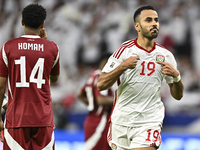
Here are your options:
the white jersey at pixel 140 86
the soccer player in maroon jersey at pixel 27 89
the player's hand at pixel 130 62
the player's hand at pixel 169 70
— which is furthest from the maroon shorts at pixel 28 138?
the player's hand at pixel 169 70

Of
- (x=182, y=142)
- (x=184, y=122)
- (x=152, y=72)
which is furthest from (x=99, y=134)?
(x=184, y=122)

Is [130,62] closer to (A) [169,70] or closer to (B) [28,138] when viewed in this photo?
(A) [169,70]

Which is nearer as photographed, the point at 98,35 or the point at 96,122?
the point at 96,122

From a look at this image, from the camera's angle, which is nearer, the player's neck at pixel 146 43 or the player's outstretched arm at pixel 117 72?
the player's outstretched arm at pixel 117 72

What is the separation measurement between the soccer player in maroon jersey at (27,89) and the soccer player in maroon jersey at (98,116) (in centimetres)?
249

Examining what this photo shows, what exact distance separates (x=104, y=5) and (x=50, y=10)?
65.4 inches

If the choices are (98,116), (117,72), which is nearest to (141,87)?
(117,72)

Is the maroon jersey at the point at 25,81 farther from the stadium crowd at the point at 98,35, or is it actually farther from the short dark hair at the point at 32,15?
the stadium crowd at the point at 98,35

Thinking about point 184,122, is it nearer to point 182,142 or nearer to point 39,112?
point 182,142

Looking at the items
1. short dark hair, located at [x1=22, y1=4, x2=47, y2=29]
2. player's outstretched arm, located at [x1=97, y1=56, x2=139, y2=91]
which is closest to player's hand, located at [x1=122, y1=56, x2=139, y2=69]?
player's outstretched arm, located at [x1=97, y1=56, x2=139, y2=91]

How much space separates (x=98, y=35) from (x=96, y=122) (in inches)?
202


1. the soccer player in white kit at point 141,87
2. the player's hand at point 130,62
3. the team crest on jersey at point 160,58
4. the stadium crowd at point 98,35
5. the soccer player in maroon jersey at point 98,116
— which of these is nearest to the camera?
the player's hand at point 130,62

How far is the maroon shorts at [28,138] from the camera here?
3689 mm

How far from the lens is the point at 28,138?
12.2ft
